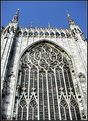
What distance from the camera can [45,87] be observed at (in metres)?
19.6

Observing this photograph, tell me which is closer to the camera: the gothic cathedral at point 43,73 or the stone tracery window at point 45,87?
the stone tracery window at point 45,87

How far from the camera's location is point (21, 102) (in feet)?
59.8

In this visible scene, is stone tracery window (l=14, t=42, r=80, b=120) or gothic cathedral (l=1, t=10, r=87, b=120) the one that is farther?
gothic cathedral (l=1, t=10, r=87, b=120)

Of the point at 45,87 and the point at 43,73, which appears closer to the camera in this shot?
the point at 45,87

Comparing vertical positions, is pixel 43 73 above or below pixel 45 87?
above

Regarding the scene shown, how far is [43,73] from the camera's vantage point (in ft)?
69.5

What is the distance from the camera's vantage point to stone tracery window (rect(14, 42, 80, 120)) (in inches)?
687

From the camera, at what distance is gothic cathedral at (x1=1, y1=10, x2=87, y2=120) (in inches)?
691

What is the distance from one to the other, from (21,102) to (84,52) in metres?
7.73

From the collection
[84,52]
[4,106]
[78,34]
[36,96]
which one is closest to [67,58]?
[84,52]

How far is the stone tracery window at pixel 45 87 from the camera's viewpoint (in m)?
17.4

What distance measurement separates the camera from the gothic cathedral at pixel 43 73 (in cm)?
1755

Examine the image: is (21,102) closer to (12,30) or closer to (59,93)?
(59,93)

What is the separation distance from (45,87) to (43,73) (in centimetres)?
189
